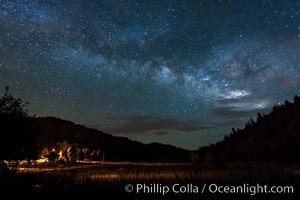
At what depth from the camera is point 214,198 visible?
1118 cm

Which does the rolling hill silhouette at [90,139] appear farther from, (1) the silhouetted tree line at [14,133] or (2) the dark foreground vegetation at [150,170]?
(1) the silhouetted tree line at [14,133]

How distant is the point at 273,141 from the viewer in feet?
109

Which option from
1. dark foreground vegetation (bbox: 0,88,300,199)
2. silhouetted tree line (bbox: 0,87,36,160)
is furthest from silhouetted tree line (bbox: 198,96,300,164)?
silhouetted tree line (bbox: 0,87,36,160)

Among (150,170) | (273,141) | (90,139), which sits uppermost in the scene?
(90,139)

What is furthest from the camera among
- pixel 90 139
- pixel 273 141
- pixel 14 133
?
pixel 90 139

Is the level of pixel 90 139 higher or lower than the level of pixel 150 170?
higher

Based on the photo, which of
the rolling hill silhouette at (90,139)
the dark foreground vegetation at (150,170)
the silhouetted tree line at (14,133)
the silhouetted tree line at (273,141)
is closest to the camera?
the dark foreground vegetation at (150,170)

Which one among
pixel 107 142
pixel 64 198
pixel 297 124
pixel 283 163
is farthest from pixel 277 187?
pixel 107 142

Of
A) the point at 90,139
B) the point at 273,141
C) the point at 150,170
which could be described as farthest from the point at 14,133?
the point at 90,139

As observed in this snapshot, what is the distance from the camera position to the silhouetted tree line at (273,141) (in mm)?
30550

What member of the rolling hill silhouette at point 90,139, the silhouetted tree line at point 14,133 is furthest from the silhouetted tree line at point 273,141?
the rolling hill silhouette at point 90,139

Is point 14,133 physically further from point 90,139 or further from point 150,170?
point 90,139

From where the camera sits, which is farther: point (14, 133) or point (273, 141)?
point (273, 141)

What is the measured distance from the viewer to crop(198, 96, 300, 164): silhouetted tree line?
100 ft
